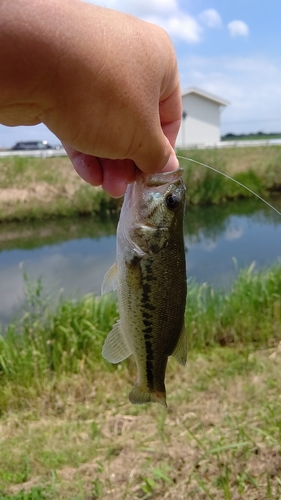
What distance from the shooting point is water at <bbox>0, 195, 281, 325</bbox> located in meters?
8.92

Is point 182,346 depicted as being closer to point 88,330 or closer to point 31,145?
point 88,330

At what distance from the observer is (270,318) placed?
5.76 meters

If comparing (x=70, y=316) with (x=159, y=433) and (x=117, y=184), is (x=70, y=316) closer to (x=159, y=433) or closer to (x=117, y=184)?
(x=159, y=433)

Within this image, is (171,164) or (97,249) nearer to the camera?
(171,164)

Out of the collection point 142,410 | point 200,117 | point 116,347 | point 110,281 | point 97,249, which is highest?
point 200,117

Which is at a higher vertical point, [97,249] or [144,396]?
[144,396]

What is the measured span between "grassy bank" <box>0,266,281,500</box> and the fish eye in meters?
1.70

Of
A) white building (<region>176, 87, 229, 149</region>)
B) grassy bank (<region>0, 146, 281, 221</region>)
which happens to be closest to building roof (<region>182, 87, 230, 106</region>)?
white building (<region>176, 87, 229, 149</region>)

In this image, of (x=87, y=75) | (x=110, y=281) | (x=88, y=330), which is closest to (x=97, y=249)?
(x=88, y=330)

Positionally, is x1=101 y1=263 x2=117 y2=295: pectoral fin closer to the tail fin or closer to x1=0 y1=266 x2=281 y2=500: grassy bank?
the tail fin

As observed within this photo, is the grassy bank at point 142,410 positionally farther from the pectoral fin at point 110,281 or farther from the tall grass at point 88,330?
the pectoral fin at point 110,281

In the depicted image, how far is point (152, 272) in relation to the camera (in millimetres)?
1889

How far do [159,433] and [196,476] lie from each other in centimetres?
75

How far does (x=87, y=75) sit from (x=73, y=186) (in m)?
15.8
